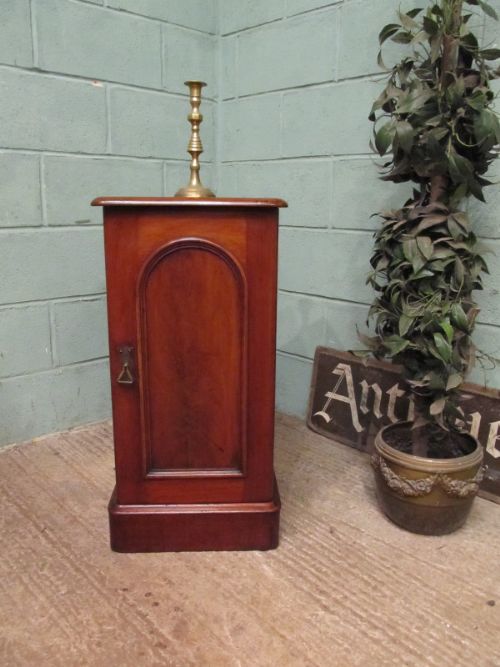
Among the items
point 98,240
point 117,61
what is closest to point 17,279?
point 98,240

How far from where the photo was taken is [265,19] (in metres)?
1.85

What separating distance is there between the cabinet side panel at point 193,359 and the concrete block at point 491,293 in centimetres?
71

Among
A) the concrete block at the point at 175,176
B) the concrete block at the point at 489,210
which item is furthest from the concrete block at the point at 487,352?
the concrete block at the point at 175,176

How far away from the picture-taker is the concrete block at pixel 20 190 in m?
1.60

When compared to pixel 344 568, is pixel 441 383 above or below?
above

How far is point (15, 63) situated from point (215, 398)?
3.62 ft

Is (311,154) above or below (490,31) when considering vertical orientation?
below

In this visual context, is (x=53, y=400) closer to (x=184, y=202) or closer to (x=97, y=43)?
(x=184, y=202)

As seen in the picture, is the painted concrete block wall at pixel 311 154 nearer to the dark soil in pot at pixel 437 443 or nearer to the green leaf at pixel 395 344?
the dark soil in pot at pixel 437 443

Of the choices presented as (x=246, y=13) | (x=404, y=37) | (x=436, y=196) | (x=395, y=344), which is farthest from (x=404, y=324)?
(x=246, y=13)

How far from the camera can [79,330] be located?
5.97ft

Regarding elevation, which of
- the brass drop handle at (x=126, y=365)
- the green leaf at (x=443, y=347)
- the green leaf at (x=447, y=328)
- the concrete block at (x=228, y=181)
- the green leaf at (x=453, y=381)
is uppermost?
the concrete block at (x=228, y=181)

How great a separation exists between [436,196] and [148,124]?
1.02 metres

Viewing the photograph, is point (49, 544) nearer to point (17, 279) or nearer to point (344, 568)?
point (344, 568)
